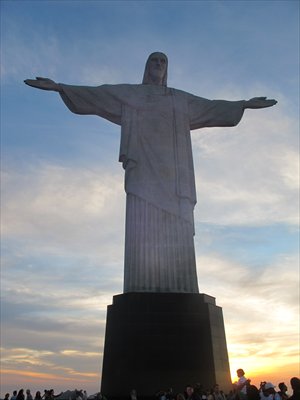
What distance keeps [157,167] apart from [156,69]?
3539mm

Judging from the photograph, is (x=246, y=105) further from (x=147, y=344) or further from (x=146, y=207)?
(x=147, y=344)

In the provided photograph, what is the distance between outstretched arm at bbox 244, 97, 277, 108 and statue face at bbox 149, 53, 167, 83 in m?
2.91

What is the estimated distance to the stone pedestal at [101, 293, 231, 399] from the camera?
940 centimetres

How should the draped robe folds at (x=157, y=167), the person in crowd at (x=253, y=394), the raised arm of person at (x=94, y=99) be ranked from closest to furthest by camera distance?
1. the person in crowd at (x=253, y=394)
2. the draped robe folds at (x=157, y=167)
3. the raised arm of person at (x=94, y=99)

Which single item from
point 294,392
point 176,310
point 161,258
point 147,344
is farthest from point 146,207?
point 294,392

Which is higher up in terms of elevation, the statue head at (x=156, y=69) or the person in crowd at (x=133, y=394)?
the statue head at (x=156, y=69)

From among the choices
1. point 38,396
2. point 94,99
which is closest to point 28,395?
point 38,396

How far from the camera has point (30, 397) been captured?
13.4m

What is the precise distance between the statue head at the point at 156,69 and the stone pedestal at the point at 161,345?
22.6ft

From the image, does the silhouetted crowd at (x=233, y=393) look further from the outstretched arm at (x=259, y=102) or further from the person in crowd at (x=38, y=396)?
the outstretched arm at (x=259, y=102)

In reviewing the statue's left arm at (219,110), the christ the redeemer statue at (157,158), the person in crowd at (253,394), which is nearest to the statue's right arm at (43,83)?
the christ the redeemer statue at (157,158)

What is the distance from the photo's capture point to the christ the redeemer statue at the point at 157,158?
11.1 meters

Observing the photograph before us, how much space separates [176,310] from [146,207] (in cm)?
294

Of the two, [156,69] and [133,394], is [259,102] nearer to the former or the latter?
[156,69]
